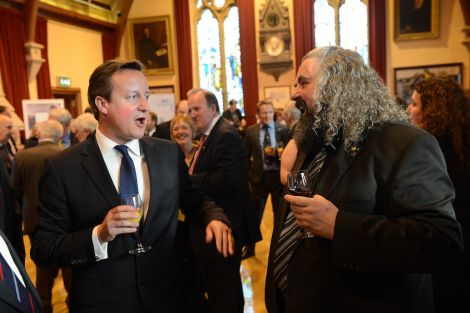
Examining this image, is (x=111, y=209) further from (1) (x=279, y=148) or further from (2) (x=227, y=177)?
(1) (x=279, y=148)

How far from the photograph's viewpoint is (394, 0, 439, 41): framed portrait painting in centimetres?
1145

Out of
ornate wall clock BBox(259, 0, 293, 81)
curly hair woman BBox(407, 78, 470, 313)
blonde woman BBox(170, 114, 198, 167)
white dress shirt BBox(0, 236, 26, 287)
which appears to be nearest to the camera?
white dress shirt BBox(0, 236, 26, 287)

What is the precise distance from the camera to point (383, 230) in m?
1.38

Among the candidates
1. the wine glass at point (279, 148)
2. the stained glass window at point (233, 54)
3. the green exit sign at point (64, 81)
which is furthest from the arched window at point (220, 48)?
the wine glass at point (279, 148)

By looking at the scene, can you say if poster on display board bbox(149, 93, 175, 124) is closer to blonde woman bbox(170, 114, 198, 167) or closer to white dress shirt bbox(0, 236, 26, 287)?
blonde woman bbox(170, 114, 198, 167)

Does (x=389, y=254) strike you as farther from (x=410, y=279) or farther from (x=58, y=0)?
(x=58, y=0)

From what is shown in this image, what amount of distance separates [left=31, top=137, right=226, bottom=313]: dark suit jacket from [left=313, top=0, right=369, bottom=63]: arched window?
11875mm

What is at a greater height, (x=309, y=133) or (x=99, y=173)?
(x=309, y=133)

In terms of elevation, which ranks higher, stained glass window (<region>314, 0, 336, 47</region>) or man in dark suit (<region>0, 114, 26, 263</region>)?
stained glass window (<region>314, 0, 336, 47</region>)

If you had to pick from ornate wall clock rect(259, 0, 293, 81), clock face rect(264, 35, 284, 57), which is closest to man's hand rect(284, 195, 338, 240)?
ornate wall clock rect(259, 0, 293, 81)

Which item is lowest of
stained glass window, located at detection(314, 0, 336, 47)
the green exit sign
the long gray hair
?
the long gray hair

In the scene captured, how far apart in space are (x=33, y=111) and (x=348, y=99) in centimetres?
870

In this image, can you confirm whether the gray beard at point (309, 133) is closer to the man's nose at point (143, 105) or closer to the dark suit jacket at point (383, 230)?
the dark suit jacket at point (383, 230)

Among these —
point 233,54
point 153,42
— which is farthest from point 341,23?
point 153,42
